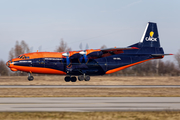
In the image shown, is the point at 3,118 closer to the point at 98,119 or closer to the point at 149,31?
the point at 98,119

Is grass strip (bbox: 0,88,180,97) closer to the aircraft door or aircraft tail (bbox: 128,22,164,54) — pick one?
the aircraft door

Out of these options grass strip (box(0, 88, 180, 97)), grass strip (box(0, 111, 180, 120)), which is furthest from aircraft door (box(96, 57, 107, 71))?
grass strip (box(0, 111, 180, 120))

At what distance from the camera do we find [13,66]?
43.7 meters

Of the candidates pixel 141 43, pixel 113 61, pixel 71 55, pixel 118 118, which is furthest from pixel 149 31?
pixel 118 118

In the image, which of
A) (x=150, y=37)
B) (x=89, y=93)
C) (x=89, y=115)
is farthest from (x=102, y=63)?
(x=89, y=115)

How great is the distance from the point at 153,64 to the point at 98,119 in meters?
60.1

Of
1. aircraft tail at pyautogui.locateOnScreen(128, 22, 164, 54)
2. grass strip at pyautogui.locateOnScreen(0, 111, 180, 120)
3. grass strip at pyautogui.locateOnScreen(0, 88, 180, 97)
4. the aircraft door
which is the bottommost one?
grass strip at pyautogui.locateOnScreen(0, 88, 180, 97)

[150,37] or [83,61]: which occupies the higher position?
[150,37]

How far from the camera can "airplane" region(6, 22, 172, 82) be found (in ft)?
146

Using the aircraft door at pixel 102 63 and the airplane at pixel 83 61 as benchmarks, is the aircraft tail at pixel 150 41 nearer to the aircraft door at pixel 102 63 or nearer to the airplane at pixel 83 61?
the airplane at pixel 83 61

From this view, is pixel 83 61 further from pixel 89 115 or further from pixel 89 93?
pixel 89 115

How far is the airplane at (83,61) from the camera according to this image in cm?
4456

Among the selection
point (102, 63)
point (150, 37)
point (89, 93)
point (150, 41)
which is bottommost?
point (89, 93)

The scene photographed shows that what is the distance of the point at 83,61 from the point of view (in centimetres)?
4709
